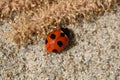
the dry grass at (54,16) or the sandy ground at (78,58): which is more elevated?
the dry grass at (54,16)

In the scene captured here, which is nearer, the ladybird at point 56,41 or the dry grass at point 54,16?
the ladybird at point 56,41

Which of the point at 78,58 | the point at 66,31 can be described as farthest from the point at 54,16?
the point at 78,58

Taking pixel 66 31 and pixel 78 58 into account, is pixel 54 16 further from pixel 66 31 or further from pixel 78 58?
pixel 78 58

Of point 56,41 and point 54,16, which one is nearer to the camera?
point 56,41

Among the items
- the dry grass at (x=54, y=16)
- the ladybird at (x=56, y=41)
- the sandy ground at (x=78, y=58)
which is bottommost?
the sandy ground at (x=78, y=58)

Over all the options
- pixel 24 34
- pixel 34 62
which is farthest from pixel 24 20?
pixel 34 62

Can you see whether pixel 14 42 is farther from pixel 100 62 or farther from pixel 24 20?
pixel 100 62
